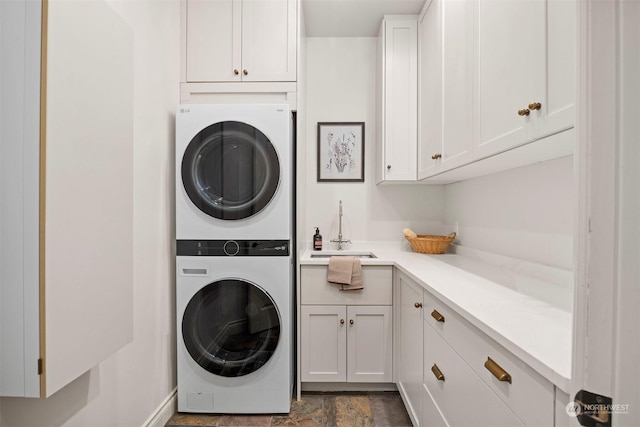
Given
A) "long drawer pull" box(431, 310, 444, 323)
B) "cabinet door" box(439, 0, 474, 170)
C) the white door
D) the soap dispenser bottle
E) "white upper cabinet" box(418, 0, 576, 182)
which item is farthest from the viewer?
the soap dispenser bottle

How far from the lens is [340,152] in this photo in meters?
2.65

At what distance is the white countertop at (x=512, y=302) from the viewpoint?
73 cm

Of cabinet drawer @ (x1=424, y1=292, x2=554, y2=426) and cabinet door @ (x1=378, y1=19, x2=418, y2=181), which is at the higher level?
cabinet door @ (x1=378, y1=19, x2=418, y2=181)

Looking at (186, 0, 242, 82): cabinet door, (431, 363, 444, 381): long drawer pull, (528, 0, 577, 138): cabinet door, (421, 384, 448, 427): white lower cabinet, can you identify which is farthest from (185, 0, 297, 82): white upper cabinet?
(421, 384, 448, 427): white lower cabinet

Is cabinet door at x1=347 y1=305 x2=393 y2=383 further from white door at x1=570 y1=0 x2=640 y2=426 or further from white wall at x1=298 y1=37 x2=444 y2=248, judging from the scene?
white door at x1=570 y1=0 x2=640 y2=426

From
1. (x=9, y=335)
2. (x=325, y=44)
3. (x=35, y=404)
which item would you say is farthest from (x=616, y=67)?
(x=325, y=44)

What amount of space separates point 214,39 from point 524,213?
6.70 feet

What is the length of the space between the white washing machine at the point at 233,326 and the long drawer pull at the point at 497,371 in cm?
116

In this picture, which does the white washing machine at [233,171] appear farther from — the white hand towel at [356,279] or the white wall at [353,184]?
the white wall at [353,184]

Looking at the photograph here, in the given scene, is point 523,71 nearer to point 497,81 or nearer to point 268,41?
point 497,81

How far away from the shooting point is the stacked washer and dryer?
1.82 metres

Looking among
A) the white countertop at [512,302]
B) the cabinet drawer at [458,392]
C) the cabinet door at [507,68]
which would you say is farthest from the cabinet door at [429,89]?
the cabinet drawer at [458,392]

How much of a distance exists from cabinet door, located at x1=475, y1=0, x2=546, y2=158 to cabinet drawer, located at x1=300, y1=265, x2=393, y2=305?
99 centimetres

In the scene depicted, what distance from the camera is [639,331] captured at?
1.36 ft
